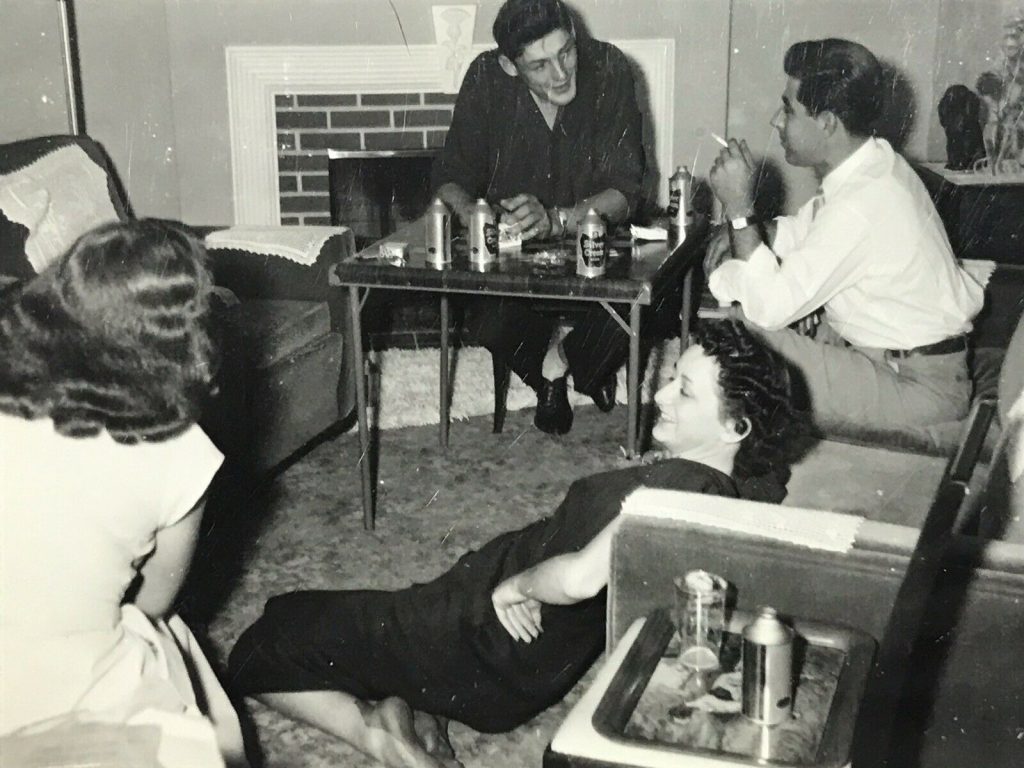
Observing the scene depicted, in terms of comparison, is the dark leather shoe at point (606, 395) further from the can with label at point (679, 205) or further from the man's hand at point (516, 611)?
the man's hand at point (516, 611)

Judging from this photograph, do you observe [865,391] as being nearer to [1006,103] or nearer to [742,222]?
[742,222]

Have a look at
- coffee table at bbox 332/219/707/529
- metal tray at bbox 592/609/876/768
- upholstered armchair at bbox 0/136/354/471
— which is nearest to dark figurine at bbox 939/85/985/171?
coffee table at bbox 332/219/707/529

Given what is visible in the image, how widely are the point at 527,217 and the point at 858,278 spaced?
83cm

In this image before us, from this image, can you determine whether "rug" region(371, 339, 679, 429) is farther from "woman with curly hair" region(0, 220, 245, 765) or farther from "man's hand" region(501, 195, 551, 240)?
"woman with curly hair" region(0, 220, 245, 765)

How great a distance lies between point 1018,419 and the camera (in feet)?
5.52

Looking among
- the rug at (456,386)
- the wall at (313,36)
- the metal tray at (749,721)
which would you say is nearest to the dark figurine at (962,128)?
the wall at (313,36)

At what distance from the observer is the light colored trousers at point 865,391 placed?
Answer: 2439 mm

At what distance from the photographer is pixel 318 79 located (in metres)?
4.38

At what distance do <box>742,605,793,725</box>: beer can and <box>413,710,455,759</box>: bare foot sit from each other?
830mm

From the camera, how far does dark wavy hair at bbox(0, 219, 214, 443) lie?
4.61ft

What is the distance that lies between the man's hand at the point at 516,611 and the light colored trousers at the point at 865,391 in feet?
3.20

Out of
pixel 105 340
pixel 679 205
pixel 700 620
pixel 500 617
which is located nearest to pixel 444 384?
pixel 679 205

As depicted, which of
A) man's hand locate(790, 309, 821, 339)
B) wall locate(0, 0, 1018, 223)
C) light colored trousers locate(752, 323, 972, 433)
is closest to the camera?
light colored trousers locate(752, 323, 972, 433)

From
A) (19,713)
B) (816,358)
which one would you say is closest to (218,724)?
(19,713)
